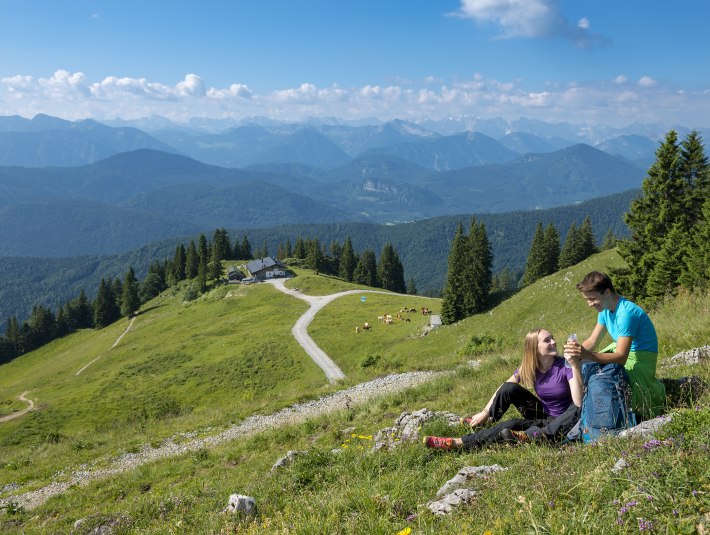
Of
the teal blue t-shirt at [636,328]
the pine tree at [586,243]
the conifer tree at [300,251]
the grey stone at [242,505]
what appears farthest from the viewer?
the conifer tree at [300,251]

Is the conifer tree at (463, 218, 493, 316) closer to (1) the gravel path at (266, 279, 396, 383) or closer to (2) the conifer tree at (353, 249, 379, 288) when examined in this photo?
(1) the gravel path at (266, 279, 396, 383)

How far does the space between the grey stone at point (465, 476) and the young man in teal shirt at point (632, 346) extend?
2.23 m

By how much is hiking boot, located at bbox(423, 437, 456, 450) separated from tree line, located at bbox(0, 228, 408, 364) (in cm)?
9482

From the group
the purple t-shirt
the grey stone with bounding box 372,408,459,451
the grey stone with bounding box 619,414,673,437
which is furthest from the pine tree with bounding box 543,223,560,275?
the grey stone with bounding box 619,414,673,437

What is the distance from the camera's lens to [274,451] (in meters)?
12.4

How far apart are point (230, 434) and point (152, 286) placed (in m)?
110

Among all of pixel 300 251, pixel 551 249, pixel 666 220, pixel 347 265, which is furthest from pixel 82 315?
pixel 666 220

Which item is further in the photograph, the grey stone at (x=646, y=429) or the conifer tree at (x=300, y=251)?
the conifer tree at (x=300, y=251)

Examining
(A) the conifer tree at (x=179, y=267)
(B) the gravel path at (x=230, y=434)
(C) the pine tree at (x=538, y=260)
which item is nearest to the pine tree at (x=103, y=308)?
(A) the conifer tree at (x=179, y=267)

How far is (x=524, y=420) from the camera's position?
23.5 feet

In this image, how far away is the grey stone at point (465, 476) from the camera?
5527mm

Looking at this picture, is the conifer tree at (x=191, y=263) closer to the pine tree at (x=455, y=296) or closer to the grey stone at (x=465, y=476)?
the pine tree at (x=455, y=296)

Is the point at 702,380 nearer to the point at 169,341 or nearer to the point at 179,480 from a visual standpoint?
the point at 179,480

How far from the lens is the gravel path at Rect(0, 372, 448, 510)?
571 inches
